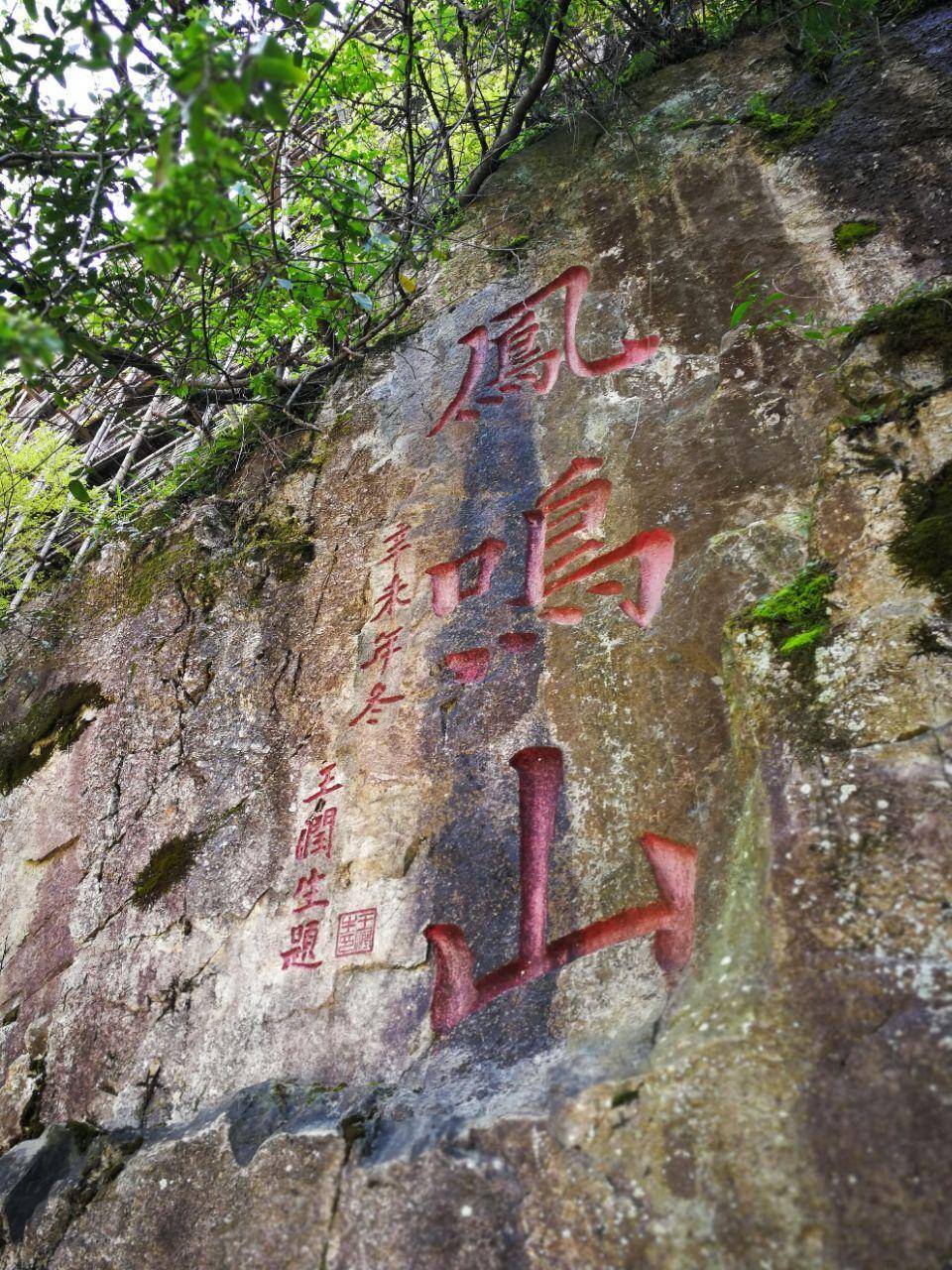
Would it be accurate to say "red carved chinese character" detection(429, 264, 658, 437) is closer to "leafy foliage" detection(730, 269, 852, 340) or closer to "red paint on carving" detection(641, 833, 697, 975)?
"leafy foliage" detection(730, 269, 852, 340)

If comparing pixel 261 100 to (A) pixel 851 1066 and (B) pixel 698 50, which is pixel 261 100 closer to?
(A) pixel 851 1066

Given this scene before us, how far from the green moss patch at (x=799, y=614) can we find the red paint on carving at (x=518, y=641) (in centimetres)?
69

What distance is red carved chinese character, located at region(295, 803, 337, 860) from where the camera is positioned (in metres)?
2.81

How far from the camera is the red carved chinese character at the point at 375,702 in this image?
2.96 meters

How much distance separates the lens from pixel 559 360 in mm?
3357

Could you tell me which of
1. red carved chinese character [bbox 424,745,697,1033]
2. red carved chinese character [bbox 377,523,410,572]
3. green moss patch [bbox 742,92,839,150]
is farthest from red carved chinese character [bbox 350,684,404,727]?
green moss patch [bbox 742,92,839,150]

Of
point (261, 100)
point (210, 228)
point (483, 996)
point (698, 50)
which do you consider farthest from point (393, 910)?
point (698, 50)

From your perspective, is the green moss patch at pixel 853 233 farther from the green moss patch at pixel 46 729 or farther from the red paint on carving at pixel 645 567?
the green moss patch at pixel 46 729

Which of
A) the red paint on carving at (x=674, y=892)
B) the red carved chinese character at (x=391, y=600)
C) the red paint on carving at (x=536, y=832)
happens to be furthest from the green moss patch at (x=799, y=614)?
the red carved chinese character at (x=391, y=600)

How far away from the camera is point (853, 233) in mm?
2893

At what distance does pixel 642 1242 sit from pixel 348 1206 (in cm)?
75

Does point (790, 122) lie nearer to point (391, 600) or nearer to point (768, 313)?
point (768, 313)

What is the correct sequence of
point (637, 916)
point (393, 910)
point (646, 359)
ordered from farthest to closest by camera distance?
point (646, 359), point (393, 910), point (637, 916)

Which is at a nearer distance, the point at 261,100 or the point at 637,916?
the point at 261,100
